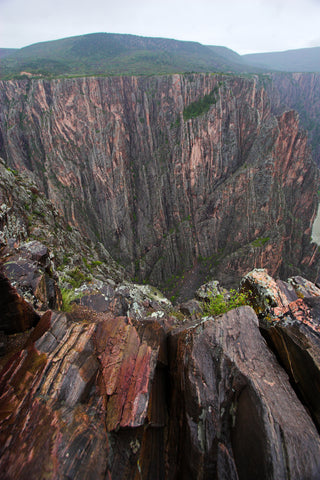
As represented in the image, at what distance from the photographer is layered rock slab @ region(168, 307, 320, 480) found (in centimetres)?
387

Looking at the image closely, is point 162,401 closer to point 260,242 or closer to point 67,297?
point 67,297

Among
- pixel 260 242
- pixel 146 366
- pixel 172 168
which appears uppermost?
pixel 146 366

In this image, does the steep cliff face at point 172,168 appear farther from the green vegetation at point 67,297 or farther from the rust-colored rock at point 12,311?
the rust-colored rock at point 12,311

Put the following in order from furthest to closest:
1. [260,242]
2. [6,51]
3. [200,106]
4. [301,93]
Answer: [6,51] < [301,93] < [200,106] < [260,242]

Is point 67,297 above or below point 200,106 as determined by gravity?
below

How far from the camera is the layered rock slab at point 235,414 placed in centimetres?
387

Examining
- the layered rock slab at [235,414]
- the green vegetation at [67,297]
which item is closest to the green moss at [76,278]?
the green vegetation at [67,297]

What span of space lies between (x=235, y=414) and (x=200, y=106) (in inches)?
2603

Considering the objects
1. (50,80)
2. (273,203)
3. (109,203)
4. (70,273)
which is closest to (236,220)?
(273,203)

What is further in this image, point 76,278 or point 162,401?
point 76,278

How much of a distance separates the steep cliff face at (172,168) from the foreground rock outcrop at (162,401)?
41833mm

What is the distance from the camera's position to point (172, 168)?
59.4 m

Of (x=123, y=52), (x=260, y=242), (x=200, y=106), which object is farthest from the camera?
(x=123, y=52)

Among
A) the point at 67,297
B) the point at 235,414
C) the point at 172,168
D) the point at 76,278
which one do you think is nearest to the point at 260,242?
the point at 172,168
